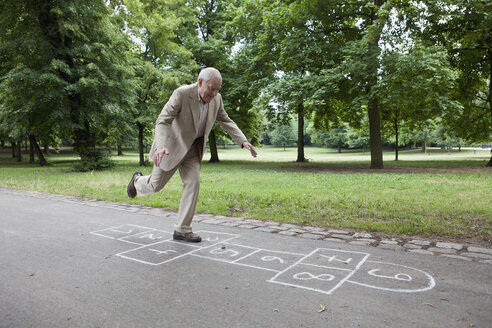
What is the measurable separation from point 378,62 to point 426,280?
13192mm

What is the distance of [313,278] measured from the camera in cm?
360

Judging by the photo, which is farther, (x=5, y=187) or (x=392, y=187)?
(x=5, y=187)

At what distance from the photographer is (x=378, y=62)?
1489cm

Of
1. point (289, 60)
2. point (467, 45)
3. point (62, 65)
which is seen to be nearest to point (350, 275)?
point (289, 60)

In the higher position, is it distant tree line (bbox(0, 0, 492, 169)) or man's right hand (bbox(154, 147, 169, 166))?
distant tree line (bbox(0, 0, 492, 169))

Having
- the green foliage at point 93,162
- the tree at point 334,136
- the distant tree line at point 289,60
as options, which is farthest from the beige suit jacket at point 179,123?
the tree at point 334,136

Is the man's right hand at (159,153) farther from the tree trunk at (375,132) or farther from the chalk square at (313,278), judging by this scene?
the tree trunk at (375,132)

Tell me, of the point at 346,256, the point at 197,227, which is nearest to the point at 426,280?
the point at 346,256

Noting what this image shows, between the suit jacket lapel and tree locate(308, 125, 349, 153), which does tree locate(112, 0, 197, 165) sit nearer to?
the suit jacket lapel

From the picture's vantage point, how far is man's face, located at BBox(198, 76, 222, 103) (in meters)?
4.42

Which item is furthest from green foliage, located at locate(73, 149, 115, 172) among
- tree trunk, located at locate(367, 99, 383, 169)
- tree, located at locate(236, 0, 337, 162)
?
tree trunk, located at locate(367, 99, 383, 169)

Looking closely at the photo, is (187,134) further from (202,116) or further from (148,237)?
(148,237)

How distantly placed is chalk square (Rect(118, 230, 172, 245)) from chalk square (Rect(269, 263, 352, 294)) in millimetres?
2186

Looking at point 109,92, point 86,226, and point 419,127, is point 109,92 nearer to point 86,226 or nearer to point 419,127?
point 86,226
